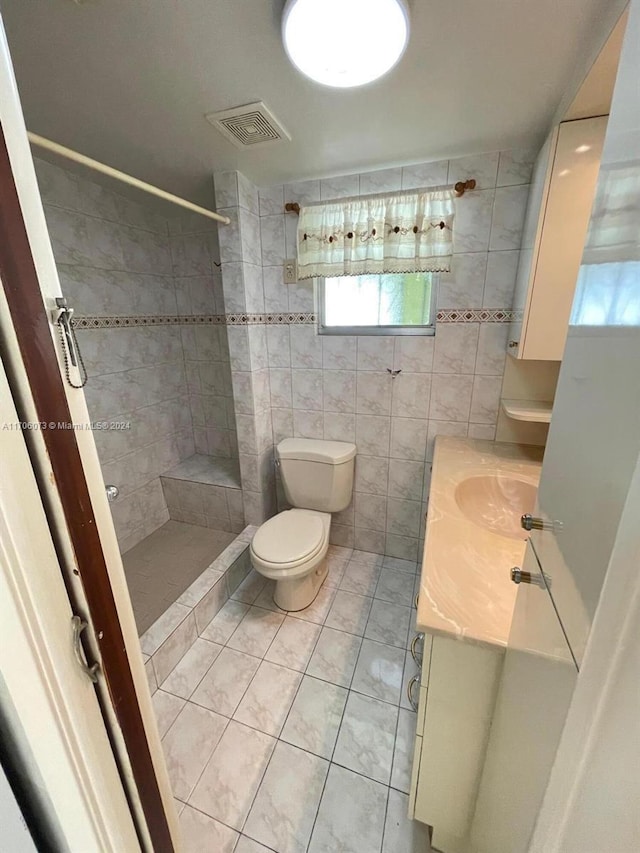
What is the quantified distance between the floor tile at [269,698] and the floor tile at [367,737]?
0.24 m

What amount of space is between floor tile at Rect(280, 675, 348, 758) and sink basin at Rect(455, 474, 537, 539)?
928 millimetres

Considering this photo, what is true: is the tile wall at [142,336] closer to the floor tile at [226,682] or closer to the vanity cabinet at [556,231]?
the floor tile at [226,682]

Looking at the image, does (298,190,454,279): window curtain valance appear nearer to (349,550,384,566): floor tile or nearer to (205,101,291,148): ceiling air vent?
(205,101,291,148): ceiling air vent

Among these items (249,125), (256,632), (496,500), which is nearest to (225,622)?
(256,632)

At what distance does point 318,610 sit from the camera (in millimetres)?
1774

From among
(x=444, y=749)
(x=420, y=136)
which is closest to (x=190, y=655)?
(x=444, y=749)

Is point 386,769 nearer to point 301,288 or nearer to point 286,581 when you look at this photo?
point 286,581

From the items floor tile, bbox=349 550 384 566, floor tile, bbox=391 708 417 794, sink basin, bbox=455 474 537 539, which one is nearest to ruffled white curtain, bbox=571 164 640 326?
sink basin, bbox=455 474 537 539

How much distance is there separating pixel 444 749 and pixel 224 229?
2172mm

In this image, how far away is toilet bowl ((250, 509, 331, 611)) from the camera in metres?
1.58

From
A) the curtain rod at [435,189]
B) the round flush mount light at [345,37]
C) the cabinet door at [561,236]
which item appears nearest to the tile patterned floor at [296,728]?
the cabinet door at [561,236]

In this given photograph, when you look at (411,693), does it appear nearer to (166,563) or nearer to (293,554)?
(293,554)

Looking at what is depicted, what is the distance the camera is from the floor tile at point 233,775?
106cm

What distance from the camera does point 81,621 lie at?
470 mm
